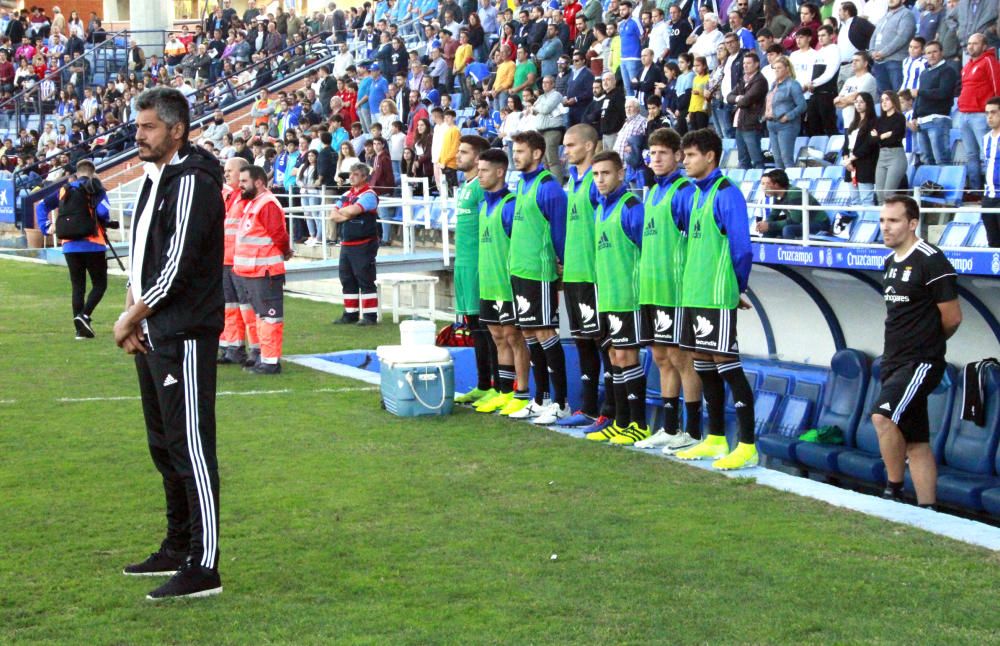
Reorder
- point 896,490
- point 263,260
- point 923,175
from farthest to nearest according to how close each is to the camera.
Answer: point 923,175 < point 263,260 < point 896,490

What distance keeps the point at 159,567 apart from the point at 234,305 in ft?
25.0

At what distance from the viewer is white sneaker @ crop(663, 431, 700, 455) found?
358 inches

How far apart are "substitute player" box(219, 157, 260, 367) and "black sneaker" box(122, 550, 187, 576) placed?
7.06 m

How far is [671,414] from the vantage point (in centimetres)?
934

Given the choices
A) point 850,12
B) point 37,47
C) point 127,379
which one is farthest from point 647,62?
point 37,47

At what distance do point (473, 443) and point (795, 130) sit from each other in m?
7.27

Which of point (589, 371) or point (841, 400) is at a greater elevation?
point (589, 371)

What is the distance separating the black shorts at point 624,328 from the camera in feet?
31.1

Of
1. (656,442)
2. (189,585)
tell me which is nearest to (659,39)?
(656,442)

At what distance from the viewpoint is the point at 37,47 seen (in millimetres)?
44281

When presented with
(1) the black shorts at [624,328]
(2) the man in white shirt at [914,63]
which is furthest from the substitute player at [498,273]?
(2) the man in white shirt at [914,63]

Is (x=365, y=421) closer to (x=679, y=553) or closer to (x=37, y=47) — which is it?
(x=679, y=553)

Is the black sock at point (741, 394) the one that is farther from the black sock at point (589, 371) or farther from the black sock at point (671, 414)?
the black sock at point (589, 371)

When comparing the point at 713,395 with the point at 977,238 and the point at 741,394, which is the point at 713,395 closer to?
the point at 741,394
